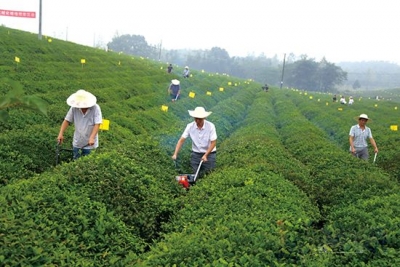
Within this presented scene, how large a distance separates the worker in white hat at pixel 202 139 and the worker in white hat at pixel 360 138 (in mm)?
4612

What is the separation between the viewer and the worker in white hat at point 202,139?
8859 mm

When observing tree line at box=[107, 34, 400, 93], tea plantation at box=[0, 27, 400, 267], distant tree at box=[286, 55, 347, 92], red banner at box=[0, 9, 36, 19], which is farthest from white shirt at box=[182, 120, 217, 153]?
distant tree at box=[286, 55, 347, 92]

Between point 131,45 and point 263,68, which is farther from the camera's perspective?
point 131,45

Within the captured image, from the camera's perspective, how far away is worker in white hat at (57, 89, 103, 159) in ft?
26.5

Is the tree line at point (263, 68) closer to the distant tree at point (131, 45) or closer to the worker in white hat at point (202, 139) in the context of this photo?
the distant tree at point (131, 45)

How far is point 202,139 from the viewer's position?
9.11 m

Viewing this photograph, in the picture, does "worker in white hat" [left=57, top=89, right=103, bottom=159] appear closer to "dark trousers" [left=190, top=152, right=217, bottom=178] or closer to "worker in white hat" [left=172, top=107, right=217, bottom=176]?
"worker in white hat" [left=172, top=107, right=217, bottom=176]

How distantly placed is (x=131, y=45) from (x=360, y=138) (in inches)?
3926

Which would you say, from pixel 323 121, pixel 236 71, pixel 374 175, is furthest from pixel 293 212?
pixel 236 71

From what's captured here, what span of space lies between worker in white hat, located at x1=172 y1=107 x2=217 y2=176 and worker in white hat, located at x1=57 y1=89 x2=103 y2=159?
173 centimetres

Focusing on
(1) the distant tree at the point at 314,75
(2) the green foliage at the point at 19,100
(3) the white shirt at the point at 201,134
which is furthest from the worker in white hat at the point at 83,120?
(1) the distant tree at the point at 314,75

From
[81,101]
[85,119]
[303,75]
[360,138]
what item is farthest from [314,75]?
[81,101]

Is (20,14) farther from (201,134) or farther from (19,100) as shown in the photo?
(19,100)

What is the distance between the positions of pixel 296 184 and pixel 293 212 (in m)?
2.27
